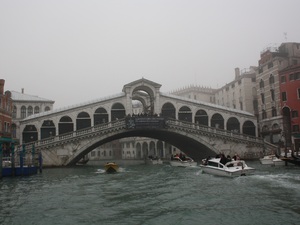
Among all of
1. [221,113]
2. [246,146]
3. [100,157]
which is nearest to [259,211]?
[246,146]

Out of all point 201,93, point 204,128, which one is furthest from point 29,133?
point 201,93

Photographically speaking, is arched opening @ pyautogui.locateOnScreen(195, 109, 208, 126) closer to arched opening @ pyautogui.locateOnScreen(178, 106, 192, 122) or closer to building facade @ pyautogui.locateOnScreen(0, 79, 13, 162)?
arched opening @ pyautogui.locateOnScreen(178, 106, 192, 122)

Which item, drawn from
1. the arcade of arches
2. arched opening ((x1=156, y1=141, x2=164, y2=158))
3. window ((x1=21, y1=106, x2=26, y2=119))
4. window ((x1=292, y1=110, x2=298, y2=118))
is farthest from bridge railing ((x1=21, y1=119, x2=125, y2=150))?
arched opening ((x1=156, y1=141, x2=164, y2=158))

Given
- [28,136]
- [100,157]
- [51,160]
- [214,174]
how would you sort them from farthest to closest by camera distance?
[100,157]
[28,136]
[51,160]
[214,174]

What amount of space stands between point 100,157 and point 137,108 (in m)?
15.1

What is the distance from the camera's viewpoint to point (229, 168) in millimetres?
22094

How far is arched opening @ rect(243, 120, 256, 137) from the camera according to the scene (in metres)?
45.2

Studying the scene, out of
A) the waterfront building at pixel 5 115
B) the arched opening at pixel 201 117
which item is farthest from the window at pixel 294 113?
the waterfront building at pixel 5 115

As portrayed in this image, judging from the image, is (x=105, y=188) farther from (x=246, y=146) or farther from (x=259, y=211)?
(x=246, y=146)

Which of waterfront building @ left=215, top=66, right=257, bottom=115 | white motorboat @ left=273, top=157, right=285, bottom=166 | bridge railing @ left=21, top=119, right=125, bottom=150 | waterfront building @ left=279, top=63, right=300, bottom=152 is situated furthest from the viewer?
waterfront building @ left=215, top=66, right=257, bottom=115

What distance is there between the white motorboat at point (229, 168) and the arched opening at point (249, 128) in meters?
22.1

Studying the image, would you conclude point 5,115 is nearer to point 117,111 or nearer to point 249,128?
point 117,111

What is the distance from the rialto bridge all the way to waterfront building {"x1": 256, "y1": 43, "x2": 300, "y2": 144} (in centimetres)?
188

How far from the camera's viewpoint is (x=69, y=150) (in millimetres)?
36062
